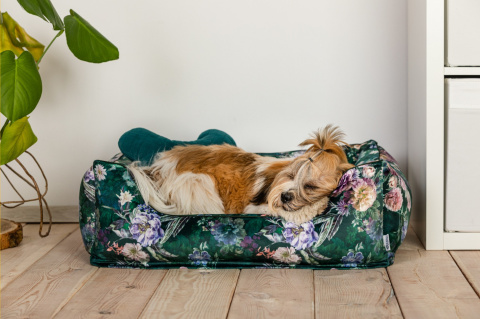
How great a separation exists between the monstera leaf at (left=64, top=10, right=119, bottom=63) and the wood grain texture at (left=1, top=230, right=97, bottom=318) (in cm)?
73

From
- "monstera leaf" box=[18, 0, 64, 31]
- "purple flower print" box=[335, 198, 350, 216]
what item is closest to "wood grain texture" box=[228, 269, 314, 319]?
"purple flower print" box=[335, 198, 350, 216]

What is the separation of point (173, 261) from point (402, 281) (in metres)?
0.73

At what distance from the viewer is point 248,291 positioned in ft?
5.93

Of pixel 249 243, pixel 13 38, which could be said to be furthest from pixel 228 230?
pixel 13 38

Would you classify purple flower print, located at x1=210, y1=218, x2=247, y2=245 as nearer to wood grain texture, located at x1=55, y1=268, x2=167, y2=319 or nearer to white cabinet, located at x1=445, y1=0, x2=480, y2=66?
wood grain texture, located at x1=55, y1=268, x2=167, y2=319

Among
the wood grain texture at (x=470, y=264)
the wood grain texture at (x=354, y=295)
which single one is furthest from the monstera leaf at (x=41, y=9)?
the wood grain texture at (x=470, y=264)

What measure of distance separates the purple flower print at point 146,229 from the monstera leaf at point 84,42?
0.62 metres

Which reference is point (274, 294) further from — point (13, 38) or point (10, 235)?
point (13, 38)

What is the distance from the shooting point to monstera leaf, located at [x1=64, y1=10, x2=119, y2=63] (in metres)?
2.18

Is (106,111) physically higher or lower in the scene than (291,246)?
higher

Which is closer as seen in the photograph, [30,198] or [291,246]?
[291,246]

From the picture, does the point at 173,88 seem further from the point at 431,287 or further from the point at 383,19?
the point at 431,287

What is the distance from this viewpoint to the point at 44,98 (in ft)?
9.22

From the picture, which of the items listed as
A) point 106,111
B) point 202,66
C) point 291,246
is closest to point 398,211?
point 291,246
